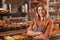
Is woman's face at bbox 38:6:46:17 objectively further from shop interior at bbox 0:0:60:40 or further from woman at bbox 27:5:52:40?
shop interior at bbox 0:0:60:40

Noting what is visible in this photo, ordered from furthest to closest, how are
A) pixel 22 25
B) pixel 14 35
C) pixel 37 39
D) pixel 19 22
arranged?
pixel 19 22
pixel 22 25
pixel 14 35
pixel 37 39

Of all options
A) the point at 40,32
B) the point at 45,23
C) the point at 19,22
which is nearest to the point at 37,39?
the point at 40,32

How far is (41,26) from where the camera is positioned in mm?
1914

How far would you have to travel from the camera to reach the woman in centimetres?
189

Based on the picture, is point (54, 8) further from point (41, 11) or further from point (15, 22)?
point (41, 11)

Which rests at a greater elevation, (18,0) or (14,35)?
(18,0)

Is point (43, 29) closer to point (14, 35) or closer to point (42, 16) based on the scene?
point (42, 16)

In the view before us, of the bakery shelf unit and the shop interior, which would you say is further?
the bakery shelf unit

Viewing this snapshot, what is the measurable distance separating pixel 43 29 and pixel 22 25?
0.65 m

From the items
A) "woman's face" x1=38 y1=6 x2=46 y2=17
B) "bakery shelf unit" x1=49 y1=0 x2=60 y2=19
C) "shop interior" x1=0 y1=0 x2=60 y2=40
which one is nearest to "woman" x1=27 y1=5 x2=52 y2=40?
"woman's face" x1=38 y1=6 x2=46 y2=17

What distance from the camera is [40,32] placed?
1922mm

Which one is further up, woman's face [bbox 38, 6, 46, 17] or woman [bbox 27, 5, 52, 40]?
woman's face [bbox 38, 6, 46, 17]

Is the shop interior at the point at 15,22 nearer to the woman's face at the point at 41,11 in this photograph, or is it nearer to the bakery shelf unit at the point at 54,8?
the woman's face at the point at 41,11

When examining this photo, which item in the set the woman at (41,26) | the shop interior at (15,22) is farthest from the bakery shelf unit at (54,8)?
the woman at (41,26)
